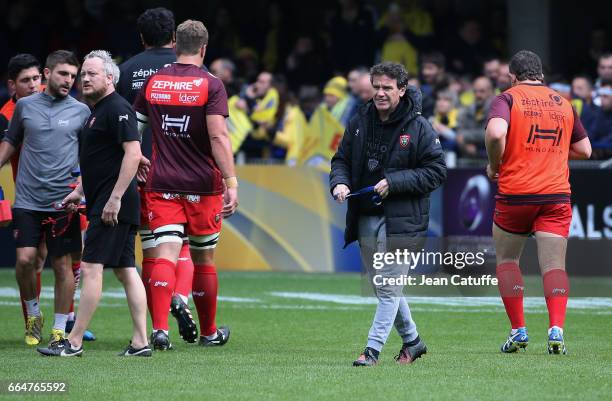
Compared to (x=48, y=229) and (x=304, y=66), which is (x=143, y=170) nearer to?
(x=48, y=229)

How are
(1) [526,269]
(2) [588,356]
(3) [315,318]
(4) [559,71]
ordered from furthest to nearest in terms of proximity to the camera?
(4) [559,71] → (1) [526,269] → (3) [315,318] → (2) [588,356]

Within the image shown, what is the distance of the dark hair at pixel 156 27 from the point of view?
35.2ft

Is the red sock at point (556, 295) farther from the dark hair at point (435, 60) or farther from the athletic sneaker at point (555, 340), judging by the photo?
the dark hair at point (435, 60)

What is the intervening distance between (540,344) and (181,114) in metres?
3.18

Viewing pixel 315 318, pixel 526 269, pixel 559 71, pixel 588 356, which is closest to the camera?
pixel 588 356

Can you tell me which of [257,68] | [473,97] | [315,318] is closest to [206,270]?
[315,318]

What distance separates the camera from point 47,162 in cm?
1064

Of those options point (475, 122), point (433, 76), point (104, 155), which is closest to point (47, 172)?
point (104, 155)

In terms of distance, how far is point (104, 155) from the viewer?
966 centimetres

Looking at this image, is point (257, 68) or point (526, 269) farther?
point (257, 68)

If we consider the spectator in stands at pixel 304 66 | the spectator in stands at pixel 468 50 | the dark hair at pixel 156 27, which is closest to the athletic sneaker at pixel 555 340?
the dark hair at pixel 156 27

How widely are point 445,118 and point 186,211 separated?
27.8 feet

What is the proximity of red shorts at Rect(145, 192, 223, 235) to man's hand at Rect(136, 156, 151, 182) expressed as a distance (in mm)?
190

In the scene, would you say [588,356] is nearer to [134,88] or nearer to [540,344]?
[540,344]
